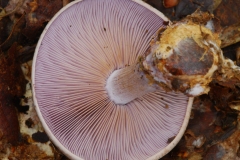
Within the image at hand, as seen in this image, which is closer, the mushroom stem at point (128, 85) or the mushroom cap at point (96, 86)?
the mushroom stem at point (128, 85)

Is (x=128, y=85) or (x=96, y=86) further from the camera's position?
(x=96, y=86)

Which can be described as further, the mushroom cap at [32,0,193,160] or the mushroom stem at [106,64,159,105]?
the mushroom cap at [32,0,193,160]

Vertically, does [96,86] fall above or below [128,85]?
below

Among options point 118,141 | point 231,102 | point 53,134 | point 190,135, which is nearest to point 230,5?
point 231,102
